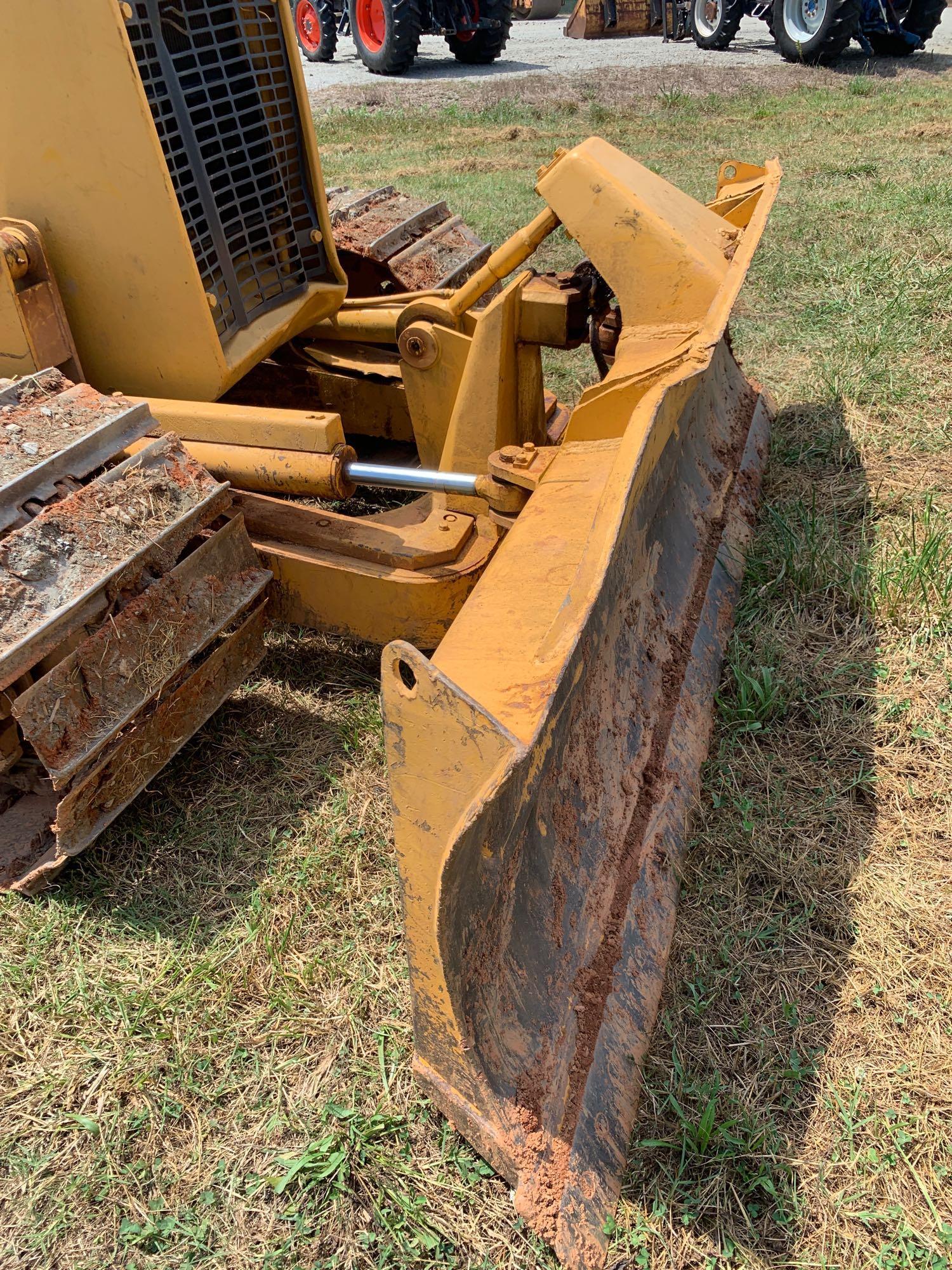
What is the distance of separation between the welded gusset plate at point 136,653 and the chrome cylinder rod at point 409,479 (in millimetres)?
350

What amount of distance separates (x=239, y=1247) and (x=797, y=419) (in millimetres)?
3715

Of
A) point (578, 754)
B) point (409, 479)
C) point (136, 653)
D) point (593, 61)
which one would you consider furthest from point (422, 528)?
point (593, 61)

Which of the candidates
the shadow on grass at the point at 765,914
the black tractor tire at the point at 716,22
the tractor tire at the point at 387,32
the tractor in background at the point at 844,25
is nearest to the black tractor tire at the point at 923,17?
the tractor in background at the point at 844,25

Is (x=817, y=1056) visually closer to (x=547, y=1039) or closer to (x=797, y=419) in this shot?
(x=547, y=1039)

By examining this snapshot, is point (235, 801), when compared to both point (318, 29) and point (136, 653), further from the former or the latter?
point (318, 29)

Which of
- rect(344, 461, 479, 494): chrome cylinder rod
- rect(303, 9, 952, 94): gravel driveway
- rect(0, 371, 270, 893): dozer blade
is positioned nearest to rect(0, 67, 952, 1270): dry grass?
rect(0, 371, 270, 893): dozer blade

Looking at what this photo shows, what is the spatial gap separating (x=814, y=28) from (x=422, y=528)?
1592cm

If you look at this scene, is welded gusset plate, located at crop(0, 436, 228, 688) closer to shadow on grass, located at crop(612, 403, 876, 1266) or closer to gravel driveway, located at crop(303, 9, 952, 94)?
shadow on grass, located at crop(612, 403, 876, 1266)

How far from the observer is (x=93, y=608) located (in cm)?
210

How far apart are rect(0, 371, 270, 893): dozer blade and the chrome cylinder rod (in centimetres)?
36

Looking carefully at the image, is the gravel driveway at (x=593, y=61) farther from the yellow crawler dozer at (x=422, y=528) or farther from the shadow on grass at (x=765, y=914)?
the shadow on grass at (x=765, y=914)

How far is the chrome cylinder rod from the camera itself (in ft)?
8.45

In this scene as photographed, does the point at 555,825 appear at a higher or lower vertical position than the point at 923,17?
lower

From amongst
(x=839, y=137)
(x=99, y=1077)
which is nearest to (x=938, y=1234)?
(x=99, y=1077)
